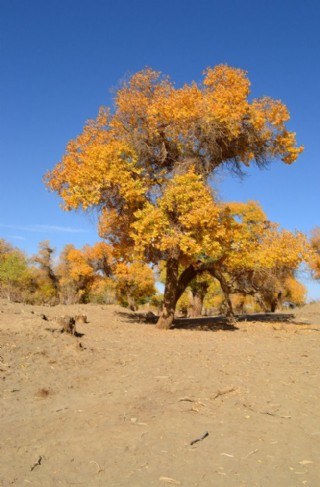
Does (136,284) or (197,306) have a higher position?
(136,284)

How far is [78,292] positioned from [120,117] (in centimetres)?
3036

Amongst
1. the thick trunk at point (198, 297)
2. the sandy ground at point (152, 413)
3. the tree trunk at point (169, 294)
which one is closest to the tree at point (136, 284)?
the thick trunk at point (198, 297)

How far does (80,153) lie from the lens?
1378 cm

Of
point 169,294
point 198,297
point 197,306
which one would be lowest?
point 169,294

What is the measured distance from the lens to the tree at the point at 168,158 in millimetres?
12719

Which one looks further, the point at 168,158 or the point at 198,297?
the point at 198,297

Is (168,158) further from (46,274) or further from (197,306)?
(46,274)

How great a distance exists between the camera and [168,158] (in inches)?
593

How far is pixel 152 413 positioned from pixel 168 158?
1092 cm

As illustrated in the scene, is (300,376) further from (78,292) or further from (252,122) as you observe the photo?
(78,292)

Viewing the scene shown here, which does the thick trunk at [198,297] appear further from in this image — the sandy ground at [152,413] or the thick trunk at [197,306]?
the sandy ground at [152,413]

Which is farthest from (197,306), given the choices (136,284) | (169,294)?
(169,294)

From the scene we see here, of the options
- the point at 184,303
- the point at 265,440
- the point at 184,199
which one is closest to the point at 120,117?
the point at 184,199

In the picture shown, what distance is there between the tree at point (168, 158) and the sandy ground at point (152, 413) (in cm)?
419
